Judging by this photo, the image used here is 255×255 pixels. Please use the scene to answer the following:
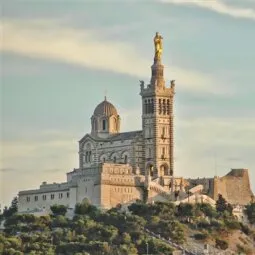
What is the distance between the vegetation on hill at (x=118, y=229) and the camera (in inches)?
5679

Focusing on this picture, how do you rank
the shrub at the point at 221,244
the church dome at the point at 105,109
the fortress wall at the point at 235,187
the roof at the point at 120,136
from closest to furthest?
1. the shrub at the point at 221,244
2. the roof at the point at 120,136
3. the fortress wall at the point at 235,187
4. the church dome at the point at 105,109

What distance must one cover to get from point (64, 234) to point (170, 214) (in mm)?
10998

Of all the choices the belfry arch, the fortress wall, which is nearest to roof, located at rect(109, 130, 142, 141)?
the belfry arch

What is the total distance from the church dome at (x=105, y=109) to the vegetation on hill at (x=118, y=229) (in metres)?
10.4

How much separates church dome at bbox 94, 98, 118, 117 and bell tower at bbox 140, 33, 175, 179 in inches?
108

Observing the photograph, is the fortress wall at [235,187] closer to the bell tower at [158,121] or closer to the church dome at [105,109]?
the bell tower at [158,121]

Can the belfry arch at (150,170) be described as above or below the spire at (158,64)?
below

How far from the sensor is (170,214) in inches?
6088

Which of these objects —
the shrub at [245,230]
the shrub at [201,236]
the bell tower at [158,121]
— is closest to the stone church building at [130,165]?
the bell tower at [158,121]

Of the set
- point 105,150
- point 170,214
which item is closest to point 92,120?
point 105,150

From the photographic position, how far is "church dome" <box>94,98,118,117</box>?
162375 millimetres

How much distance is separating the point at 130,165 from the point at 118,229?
1048 cm

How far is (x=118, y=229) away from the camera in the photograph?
150500 millimetres

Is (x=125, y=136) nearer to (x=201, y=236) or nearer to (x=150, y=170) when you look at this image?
(x=150, y=170)
